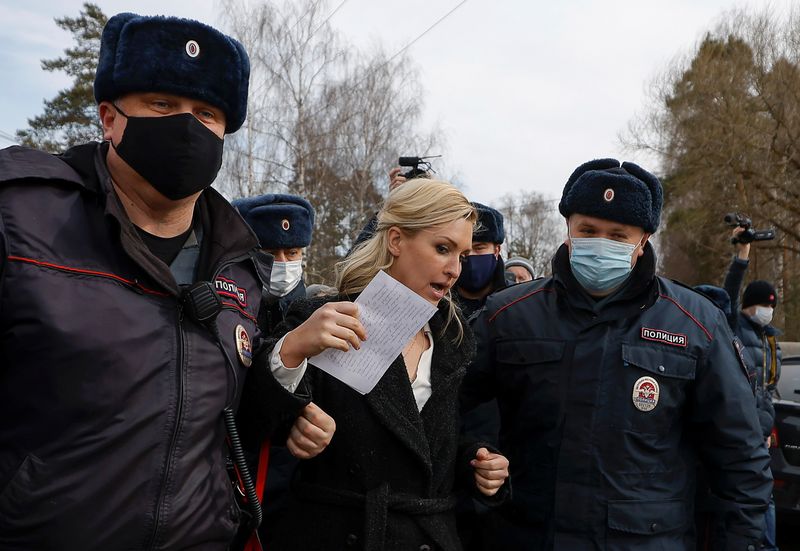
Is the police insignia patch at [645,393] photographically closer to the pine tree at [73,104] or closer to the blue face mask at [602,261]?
the blue face mask at [602,261]

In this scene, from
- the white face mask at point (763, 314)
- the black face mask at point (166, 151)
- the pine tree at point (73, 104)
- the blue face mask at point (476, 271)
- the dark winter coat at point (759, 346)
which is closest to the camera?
the black face mask at point (166, 151)

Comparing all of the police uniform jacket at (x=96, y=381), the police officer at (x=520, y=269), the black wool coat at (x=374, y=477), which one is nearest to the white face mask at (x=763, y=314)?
the police officer at (x=520, y=269)

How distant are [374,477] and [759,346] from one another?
5.84m

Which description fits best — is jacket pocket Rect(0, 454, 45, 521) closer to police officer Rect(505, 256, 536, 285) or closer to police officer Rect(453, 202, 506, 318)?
police officer Rect(453, 202, 506, 318)

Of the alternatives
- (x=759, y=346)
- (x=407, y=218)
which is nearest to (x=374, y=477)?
(x=407, y=218)

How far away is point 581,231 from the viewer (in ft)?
9.32

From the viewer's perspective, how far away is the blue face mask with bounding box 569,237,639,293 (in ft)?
9.02

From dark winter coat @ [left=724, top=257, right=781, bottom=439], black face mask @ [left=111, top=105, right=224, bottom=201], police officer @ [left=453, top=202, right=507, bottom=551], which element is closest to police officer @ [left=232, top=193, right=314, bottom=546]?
police officer @ [left=453, top=202, right=507, bottom=551]

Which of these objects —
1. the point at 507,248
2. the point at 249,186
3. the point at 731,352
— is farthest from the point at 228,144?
the point at 507,248

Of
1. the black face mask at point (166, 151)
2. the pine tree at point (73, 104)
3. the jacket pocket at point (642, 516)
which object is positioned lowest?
the jacket pocket at point (642, 516)

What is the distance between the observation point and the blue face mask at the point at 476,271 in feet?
14.2

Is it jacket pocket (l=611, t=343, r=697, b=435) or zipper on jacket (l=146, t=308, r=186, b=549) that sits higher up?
jacket pocket (l=611, t=343, r=697, b=435)

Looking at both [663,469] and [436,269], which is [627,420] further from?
[436,269]

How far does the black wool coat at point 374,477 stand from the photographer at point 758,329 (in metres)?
3.97
